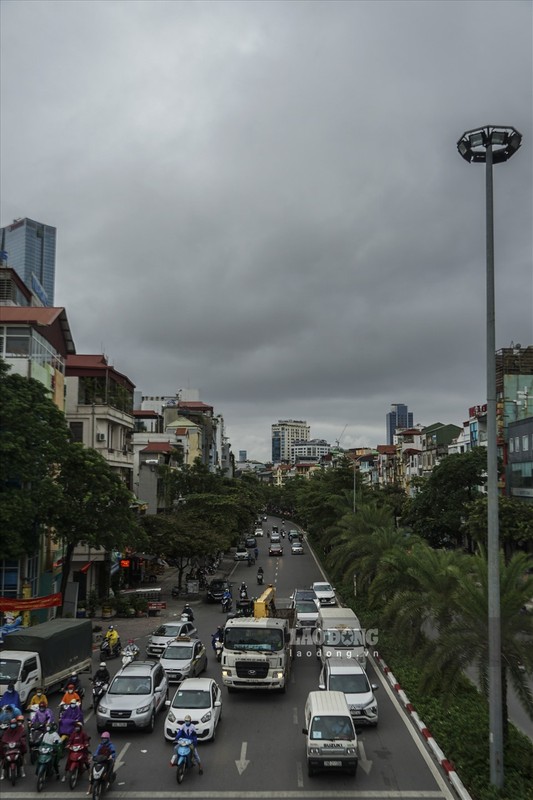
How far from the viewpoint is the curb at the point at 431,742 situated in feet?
45.1

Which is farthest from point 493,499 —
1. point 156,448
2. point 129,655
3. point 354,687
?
point 156,448

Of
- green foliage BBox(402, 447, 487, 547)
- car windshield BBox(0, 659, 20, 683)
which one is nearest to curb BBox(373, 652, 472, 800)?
car windshield BBox(0, 659, 20, 683)

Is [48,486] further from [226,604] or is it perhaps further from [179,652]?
[226,604]

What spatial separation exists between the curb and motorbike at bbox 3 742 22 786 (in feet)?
30.9

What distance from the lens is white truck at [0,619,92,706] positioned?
1967 cm

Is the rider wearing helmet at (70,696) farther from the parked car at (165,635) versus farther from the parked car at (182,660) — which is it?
the parked car at (165,635)

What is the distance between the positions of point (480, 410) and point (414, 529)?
52.2 feet

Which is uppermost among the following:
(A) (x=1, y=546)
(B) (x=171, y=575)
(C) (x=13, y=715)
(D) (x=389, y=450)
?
(D) (x=389, y=450)

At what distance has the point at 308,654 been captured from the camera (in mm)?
29297

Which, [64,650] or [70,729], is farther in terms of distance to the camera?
[64,650]

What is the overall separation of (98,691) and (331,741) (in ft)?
27.4

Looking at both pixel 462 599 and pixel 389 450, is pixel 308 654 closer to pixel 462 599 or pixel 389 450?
pixel 462 599

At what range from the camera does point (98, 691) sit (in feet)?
65.3

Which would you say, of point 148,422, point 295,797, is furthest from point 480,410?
point 295,797
